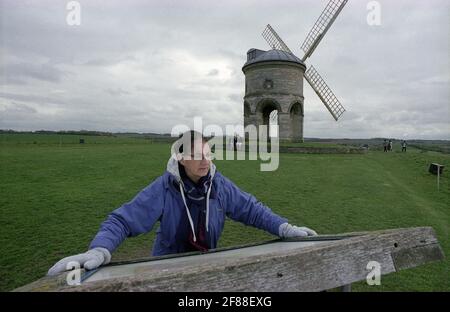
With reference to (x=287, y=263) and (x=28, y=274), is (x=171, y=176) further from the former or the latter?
(x=28, y=274)

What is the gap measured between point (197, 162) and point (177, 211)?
0.46m

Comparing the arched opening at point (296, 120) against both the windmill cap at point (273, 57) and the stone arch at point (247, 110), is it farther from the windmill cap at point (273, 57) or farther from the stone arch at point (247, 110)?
the windmill cap at point (273, 57)

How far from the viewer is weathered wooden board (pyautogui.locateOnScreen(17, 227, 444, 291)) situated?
1.47 metres

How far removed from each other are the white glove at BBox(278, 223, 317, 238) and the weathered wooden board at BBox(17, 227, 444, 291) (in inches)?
10.7

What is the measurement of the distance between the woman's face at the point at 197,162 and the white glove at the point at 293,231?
833 millimetres

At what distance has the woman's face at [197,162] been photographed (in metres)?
2.82

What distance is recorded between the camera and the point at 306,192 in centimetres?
1073

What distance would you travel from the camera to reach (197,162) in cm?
282

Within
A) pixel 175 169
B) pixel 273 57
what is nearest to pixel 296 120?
pixel 273 57

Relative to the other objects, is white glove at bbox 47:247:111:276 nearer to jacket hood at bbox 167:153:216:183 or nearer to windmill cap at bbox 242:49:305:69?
jacket hood at bbox 167:153:216:183

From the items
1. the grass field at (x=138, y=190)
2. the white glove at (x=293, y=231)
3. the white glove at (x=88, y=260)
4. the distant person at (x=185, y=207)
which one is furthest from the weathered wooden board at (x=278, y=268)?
the grass field at (x=138, y=190)
